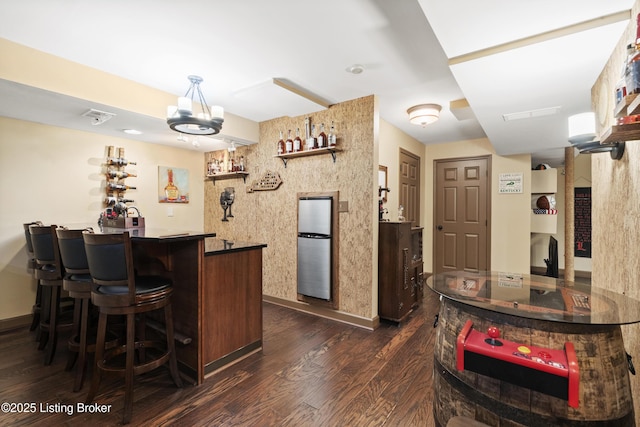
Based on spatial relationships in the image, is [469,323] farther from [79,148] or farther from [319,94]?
[79,148]

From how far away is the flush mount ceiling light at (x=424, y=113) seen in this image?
11.1ft

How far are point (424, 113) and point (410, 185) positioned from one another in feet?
5.47

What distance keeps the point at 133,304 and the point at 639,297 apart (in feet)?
8.80

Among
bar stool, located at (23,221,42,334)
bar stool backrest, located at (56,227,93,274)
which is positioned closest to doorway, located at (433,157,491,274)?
bar stool backrest, located at (56,227,93,274)

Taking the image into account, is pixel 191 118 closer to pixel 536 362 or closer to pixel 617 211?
pixel 536 362

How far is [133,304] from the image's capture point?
1781 millimetres

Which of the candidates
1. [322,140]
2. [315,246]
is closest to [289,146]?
[322,140]

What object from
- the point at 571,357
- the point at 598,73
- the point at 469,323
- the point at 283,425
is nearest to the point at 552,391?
the point at 571,357

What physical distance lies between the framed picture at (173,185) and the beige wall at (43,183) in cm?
25

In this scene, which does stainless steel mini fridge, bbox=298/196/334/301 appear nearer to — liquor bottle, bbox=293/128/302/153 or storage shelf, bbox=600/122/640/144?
liquor bottle, bbox=293/128/302/153

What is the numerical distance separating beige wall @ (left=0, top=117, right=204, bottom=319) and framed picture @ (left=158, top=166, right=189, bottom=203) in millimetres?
251

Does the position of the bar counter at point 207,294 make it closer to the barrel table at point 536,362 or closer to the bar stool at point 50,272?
the bar stool at point 50,272

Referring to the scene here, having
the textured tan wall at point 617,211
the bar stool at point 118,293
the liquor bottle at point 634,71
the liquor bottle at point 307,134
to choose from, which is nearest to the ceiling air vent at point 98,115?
the bar stool at point 118,293

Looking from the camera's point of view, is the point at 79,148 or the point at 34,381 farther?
the point at 79,148
